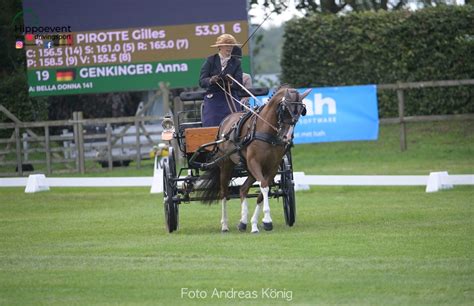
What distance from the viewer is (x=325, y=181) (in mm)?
20109

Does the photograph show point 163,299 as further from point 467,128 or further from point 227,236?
point 467,128

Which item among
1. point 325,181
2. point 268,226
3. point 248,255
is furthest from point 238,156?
point 325,181

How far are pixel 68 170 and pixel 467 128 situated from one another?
11.3 m

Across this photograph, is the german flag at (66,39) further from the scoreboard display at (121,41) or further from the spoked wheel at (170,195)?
the spoked wheel at (170,195)

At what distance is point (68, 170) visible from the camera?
27.2m

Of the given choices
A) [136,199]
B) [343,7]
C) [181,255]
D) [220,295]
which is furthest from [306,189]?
[343,7]

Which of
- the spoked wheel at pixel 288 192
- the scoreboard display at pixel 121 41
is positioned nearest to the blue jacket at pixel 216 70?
the spoked wheel at pixel 288 192

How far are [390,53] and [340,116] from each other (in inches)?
166

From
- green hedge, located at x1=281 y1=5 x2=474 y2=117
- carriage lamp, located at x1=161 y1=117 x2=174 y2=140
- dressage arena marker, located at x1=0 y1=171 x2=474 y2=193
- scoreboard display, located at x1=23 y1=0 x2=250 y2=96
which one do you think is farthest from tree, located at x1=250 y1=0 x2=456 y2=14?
carriage lamp, located at x1=161 y1=117 x2=174 y2=140

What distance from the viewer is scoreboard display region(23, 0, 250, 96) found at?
25.2 metres

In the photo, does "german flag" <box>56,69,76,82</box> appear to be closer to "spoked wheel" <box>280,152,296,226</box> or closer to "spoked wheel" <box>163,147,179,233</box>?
"spoked wheel" <box>163,147,179,233</box>

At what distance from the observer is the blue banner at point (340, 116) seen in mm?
25578

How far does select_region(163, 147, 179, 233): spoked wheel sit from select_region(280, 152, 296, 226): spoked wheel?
1.53 m

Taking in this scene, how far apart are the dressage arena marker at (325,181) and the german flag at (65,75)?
13.4 ft
